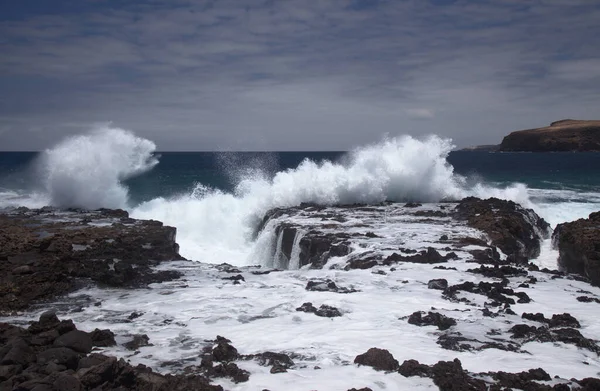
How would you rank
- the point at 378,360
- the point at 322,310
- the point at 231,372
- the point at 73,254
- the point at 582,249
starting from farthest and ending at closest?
the point at 582,249 < the point at 73,254 < the point at 322,310 < the point at 378,360 < the point at 231,372

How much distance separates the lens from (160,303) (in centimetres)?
1048

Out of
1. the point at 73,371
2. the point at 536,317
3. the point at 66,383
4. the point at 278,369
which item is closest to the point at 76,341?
the point at 73,371

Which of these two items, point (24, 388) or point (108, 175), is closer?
point (24, 388)

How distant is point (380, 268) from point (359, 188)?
13932mm

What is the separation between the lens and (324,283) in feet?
38.5

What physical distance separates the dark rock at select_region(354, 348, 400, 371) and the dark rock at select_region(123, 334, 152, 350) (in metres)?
3.35

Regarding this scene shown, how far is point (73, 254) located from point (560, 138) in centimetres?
12582

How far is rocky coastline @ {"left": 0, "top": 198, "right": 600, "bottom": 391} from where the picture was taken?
6.66 meters

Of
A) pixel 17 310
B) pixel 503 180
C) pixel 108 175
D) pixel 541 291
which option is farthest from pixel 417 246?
pixel 503 180

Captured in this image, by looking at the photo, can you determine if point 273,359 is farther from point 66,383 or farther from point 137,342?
point 66,383

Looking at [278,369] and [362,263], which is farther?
[362,263]

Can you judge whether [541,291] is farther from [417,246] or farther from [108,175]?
[108,175]

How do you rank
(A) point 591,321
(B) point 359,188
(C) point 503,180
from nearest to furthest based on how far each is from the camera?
(A) point 591,321
(B) point 359,188
(C) point 503,180

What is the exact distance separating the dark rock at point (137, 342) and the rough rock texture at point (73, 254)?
3428mm
